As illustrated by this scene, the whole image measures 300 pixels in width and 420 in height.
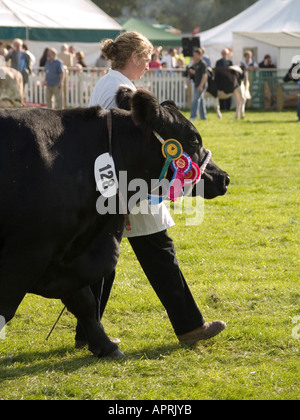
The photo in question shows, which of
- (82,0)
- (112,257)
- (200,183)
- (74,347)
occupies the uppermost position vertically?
(82,0)

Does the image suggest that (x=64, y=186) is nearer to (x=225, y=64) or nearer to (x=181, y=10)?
(x=225, y=64)

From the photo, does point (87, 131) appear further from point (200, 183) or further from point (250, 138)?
point (250, 138)

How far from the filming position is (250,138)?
1491cm

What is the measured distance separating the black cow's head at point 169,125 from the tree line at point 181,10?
2044 inches

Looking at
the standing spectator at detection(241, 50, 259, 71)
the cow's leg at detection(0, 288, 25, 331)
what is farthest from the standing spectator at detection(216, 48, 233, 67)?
the cow's leg at detection(0, 288, 25, 331)

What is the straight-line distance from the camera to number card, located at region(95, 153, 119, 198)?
3795 millimetres

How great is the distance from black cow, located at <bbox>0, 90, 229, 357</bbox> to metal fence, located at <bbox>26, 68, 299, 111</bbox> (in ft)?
53.7

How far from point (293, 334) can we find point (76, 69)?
1758 cm

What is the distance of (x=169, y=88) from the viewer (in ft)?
73.1

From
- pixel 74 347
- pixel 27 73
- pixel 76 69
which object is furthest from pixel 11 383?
pixel 76 69

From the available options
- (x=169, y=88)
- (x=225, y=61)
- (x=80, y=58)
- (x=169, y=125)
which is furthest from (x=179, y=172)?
(x=225, y=61)

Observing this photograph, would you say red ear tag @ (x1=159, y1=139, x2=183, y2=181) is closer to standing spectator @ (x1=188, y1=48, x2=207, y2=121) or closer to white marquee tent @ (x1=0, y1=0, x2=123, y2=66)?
standing spectator @ (x1=188, y1=48, x2=207, y2=121)

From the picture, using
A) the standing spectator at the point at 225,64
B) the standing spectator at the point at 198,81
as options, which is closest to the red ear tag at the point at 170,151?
the standing spectator at the point at 198,81
